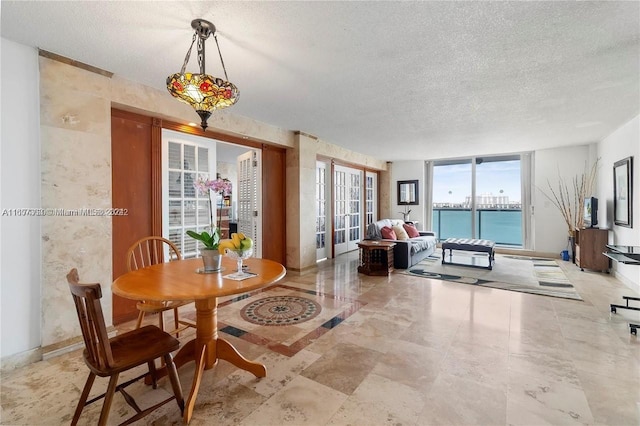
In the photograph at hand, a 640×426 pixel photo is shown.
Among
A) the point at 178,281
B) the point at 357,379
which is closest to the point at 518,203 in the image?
the point at 357,379

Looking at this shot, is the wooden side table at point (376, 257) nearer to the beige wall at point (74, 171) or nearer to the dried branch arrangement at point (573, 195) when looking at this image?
the beige wall at point (74, 171)

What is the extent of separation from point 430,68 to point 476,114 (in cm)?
175

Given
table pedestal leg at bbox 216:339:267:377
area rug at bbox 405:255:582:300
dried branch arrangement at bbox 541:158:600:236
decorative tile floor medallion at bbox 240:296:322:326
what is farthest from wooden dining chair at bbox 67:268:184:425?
dried branch arrangement at bbox 541:158:600:236

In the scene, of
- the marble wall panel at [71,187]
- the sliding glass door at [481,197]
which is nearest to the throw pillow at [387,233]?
the sliding glass door at [481,197]

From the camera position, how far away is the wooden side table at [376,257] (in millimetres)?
4848

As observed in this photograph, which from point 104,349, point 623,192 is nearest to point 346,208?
point 623,192

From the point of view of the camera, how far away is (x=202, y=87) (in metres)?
1.80

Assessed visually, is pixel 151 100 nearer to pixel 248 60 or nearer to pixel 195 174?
pixel 195 174

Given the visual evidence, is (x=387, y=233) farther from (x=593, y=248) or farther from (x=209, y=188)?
(x=209, y=188)

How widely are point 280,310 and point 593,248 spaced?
556 centimetres

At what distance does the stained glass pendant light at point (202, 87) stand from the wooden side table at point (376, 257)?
360 cm

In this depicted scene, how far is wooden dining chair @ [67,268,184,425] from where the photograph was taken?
1.29 m

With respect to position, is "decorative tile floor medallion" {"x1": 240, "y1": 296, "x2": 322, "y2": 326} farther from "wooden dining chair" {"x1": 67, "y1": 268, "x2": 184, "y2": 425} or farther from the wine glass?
"wooden dining chair" {"x1": 67, "y1": 268, "x2": 184, "y2": 425}

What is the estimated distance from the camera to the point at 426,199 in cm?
805
